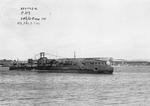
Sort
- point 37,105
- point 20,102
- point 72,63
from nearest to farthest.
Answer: point 37,105 → point 20,102 → point 72,63

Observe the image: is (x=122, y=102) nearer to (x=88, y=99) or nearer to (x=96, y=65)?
(x=88, y=99)

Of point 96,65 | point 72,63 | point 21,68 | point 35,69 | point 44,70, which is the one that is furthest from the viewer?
point 21,68

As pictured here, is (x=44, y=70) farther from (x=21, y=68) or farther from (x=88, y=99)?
Answer: (x=88, y=99)

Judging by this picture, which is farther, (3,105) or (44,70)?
(44,70)

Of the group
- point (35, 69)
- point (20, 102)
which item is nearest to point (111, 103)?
point (20, 102)

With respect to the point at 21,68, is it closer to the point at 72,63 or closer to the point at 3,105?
the point at 72,63

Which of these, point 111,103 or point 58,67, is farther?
point 58,67

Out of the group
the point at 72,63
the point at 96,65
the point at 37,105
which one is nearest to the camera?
the point at 37,105

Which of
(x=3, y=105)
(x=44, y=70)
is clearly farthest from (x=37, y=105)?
(x=44, y=70)

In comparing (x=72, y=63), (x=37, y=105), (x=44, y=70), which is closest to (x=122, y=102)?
(x=37, y=105)
